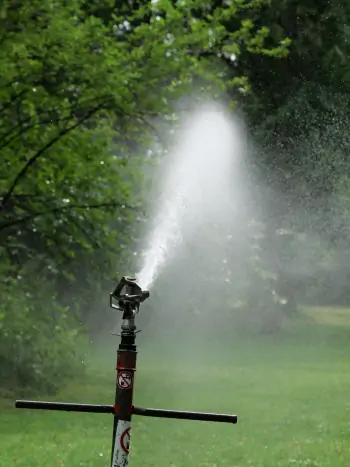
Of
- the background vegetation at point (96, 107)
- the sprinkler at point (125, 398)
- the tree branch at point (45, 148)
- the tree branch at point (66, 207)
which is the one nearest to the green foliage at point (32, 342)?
the background vegetation at point (96, 107)

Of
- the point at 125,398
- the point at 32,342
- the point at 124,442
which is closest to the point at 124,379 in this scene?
the point at 125,398

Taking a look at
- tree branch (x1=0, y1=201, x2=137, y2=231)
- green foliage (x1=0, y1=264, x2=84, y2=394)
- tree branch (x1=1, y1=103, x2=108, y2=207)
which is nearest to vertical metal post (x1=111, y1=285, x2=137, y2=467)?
tree branch (x1=1, y1=103, x2=108, y2=207)

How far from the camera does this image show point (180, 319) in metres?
34.5

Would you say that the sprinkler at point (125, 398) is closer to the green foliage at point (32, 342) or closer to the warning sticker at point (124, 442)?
the warning sticker at point (124, 442)

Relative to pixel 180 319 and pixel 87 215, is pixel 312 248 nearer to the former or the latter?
pixel 180 319

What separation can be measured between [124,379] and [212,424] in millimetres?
10434

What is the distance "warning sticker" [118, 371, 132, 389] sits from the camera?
14.2 feet

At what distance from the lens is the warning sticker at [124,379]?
4328 millimetres

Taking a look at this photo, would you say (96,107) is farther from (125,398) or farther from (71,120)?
(125,398)

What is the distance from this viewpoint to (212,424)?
14523mm

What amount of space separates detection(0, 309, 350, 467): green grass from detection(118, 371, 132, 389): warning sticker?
21.8 feet

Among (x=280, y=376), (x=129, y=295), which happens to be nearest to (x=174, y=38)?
(x=280, y=376)

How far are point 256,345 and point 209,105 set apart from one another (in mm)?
15815

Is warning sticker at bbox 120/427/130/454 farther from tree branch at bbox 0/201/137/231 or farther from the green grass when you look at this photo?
tree branch at bbox 0/201/137/231
